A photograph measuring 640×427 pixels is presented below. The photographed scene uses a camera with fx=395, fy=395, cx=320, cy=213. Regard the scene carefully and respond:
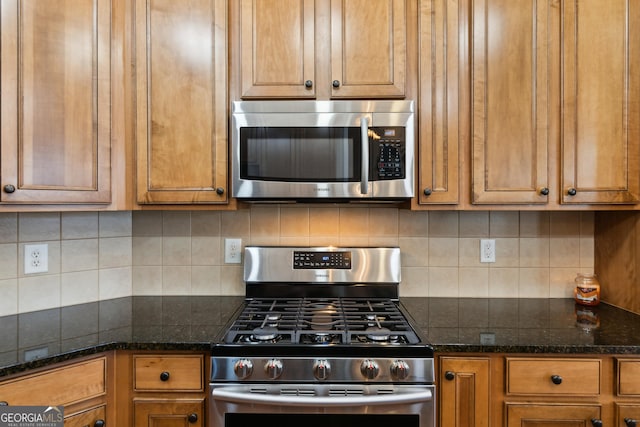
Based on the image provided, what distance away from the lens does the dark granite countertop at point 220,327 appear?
1301 mm

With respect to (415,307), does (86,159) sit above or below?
above

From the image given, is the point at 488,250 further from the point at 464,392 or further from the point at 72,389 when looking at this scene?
the point at 72,389

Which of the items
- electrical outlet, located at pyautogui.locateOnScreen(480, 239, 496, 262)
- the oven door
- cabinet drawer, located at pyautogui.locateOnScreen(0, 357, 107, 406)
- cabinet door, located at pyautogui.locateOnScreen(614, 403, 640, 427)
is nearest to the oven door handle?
the oven door

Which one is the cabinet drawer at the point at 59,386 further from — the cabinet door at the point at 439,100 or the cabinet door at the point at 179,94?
the cabinet door at the point at 439,100

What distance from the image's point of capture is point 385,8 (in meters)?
1.61

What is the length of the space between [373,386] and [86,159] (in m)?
1.32

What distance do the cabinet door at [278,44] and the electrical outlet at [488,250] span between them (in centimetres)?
112

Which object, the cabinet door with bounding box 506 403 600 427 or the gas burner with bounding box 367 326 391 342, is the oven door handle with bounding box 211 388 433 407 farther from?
the cabinet door with bounding box 506 403 600 427

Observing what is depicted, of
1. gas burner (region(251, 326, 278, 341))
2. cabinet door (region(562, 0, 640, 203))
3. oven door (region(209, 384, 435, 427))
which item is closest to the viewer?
oven door (region(209, 384, 435, 427))

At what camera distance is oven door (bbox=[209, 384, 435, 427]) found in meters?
1.26

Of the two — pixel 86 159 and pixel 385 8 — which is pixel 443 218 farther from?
pixel 86 159

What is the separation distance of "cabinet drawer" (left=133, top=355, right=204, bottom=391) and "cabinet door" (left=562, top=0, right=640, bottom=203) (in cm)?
157

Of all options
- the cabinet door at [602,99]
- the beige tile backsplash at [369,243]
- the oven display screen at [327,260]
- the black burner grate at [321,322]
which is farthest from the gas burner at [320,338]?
the cabinet door at [602,99]

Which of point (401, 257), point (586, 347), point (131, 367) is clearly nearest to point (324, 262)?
point (401, 257)
